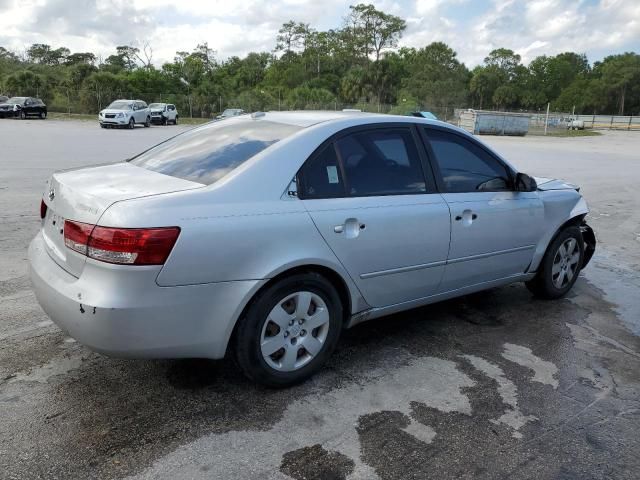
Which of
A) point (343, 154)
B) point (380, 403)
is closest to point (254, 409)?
point (380, 403)

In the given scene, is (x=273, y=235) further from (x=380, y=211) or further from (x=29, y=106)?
(x=29, y=106)

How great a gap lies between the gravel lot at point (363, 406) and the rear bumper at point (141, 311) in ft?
1.35

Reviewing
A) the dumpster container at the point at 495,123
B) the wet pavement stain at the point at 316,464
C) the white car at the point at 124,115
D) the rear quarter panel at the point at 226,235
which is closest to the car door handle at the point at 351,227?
the rear quarter panel at the point at 226,235

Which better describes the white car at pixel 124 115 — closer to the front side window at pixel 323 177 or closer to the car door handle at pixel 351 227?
the front side window at pixel 323 177

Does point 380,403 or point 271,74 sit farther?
point 271,74

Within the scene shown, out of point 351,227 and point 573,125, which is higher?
point 573,125

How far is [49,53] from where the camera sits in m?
89.0

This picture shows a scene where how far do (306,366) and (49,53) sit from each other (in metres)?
100

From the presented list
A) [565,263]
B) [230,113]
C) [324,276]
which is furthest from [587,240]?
[230,113]

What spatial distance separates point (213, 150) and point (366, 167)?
0.98 m

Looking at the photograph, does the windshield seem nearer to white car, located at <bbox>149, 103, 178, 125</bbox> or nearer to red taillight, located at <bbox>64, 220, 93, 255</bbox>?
white car, located at <bbox>149, 103, 178, 125</bbox>

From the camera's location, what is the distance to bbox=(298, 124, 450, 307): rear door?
337cm

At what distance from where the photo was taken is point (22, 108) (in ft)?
130

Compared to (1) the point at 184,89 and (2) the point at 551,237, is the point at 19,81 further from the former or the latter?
(2) the point at 551,237
